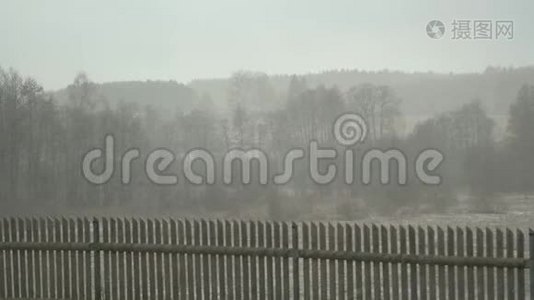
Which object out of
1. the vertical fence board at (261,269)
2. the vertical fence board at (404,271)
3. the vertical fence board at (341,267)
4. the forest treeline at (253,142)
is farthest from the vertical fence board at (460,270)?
the forest treeline at (253,142)

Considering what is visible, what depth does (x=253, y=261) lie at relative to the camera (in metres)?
6.38

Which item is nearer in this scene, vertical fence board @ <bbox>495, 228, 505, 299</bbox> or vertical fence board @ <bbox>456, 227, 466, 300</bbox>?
vertical fence board @ <bbox>495, 228, 505, 299</bbox>

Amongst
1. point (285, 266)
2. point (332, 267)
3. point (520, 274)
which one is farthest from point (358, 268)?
point (520, 274)

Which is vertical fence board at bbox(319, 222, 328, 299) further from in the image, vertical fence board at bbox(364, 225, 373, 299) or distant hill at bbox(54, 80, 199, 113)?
distant hill at bbox(54, 80, 199, 113)

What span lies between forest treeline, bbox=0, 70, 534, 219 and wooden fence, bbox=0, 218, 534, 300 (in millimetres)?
17482

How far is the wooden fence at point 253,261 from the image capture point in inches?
219

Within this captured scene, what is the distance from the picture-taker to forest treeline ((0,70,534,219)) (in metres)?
25.1

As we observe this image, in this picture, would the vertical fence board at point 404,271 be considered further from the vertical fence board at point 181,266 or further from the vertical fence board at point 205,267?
the vertical fence board at point 181,266

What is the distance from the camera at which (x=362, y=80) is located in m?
29.1

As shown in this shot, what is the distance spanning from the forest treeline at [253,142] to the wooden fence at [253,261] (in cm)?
1748

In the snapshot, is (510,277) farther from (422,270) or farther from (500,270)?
(422,270)

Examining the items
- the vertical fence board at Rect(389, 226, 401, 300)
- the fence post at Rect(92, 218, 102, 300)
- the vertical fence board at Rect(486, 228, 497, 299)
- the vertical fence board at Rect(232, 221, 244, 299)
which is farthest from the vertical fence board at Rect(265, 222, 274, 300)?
A: the vertical fence board at Rect(486, 228, 497, 299)

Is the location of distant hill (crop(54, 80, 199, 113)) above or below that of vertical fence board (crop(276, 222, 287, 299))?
above

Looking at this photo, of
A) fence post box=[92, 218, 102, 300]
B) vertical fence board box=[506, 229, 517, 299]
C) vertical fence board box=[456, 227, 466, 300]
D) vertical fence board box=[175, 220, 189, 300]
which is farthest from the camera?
fence post box=[92, 218, 102, 300]
